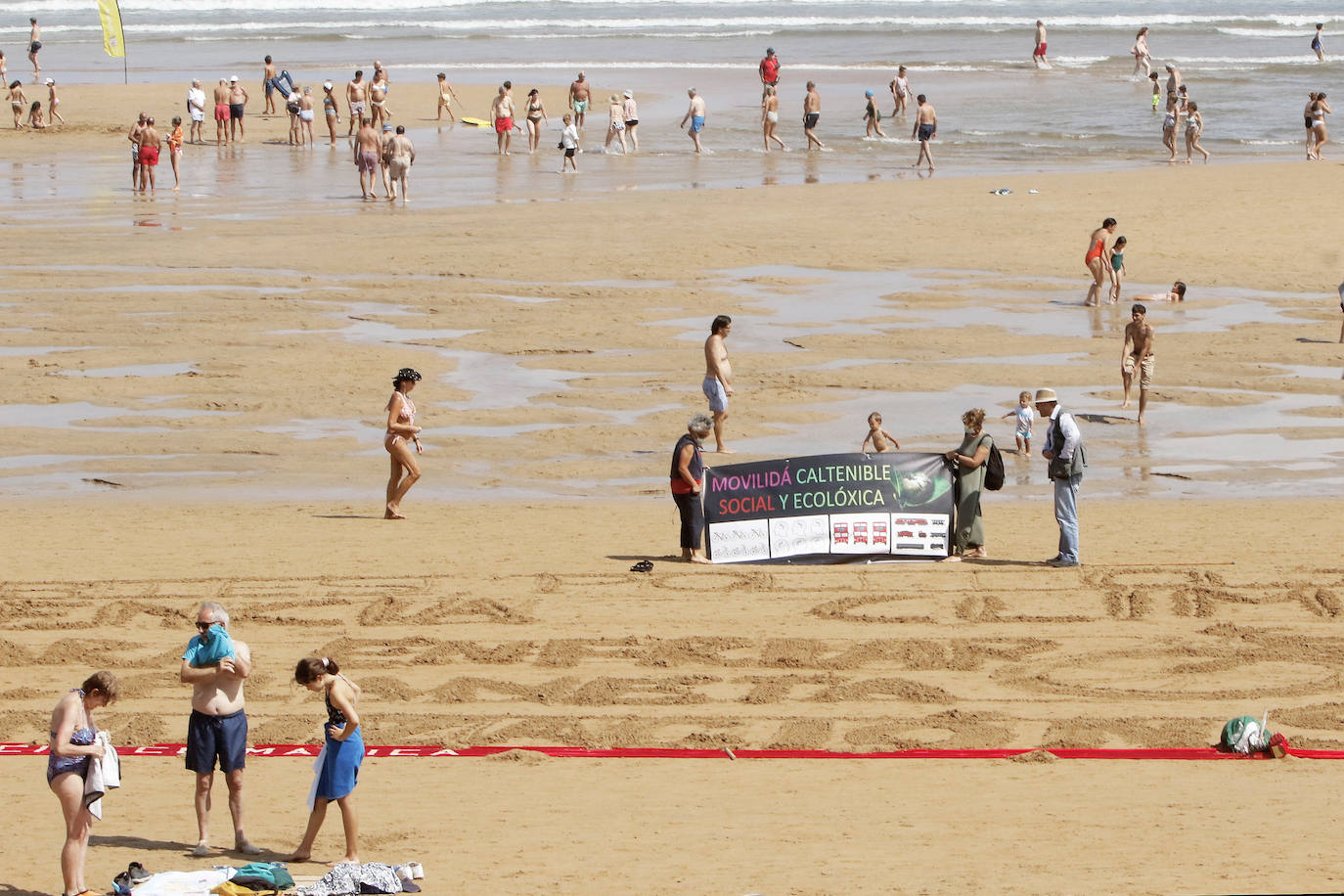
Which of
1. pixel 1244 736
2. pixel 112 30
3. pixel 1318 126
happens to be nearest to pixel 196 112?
pixel 112 30

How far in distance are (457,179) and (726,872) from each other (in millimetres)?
29392

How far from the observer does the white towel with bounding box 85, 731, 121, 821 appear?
8.60 m

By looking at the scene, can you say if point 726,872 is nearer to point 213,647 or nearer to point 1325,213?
point 213,647

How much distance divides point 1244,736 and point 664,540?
6437mm

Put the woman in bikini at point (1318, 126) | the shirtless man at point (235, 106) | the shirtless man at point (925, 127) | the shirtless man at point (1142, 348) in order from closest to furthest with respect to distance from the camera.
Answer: the shirtless man at point (1142, 348)
the woman in bikini at point (1318, 126)
the shirtless man at point (925, 127)
the shirtless man at point (235, 106)

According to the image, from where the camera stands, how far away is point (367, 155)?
3366 cm

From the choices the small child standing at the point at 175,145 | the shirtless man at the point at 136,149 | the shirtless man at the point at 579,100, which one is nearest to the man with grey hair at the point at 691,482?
the shirtless man at the point at 136,149

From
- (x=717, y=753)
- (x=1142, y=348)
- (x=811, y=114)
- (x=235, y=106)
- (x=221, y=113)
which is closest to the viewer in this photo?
(x=717, y=753)

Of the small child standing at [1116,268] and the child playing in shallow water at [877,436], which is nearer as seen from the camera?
the child playing in shallow water at [877,436]

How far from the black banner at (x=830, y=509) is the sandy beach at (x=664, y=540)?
0.33 meters

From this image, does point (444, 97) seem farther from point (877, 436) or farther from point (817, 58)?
point (877, 436)

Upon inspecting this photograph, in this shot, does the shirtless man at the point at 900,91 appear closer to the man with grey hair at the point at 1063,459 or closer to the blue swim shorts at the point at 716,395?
the blue swim shorts at the point at 716,395

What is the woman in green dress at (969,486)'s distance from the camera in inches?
581

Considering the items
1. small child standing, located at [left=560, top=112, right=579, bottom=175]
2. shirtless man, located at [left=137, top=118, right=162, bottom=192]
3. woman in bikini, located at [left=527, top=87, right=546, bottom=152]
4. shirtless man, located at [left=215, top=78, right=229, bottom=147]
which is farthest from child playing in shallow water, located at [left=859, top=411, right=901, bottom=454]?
shirtless man, located at [left=215, top=78, right=229, bottom=147]
